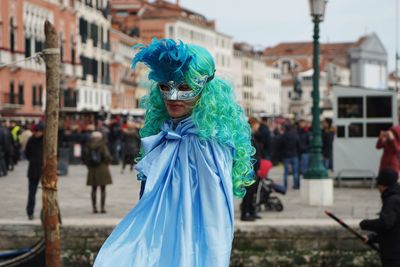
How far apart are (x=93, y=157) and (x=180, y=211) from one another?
1028cm

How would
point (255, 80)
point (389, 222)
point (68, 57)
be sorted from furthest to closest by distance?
point (255, 80) < point (68, 57) < point (389, 222)

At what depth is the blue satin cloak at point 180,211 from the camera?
4117 mm

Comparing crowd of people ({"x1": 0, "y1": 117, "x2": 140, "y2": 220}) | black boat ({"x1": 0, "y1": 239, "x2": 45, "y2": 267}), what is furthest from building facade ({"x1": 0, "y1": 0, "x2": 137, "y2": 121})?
black boat ({"x1": 0, "y1": 239, "x2": 45, "y2": 267})

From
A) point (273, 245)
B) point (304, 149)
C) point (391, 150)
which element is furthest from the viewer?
point (304, 149)

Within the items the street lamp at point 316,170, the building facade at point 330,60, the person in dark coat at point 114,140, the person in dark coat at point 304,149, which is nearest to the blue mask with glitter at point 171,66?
the street lamp at point 316,170

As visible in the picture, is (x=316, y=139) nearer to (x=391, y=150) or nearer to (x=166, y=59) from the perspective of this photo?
(x=391, y=150)

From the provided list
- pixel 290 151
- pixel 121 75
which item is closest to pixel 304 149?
pixel 290 151

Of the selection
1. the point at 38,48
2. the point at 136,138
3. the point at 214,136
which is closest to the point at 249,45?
the point at 38,48

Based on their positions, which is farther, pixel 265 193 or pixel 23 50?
pixel 23 50

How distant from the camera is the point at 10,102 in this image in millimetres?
48156

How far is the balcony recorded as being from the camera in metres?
47.0

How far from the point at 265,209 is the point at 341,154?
15.8ft

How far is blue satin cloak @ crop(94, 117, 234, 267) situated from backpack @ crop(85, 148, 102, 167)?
10102mm

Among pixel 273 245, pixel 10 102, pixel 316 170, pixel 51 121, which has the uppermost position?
pixel 10 102
